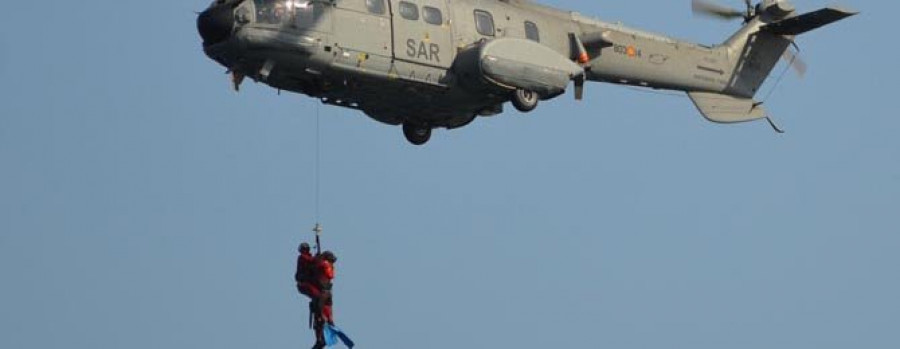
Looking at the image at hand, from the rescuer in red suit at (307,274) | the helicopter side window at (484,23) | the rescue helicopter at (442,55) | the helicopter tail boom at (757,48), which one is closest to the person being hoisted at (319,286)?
the rescuer in red suit at (307,274)

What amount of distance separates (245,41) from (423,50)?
299 cm

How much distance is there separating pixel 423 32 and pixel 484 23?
1.35 metres

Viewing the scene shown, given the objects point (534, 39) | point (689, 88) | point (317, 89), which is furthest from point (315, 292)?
point (689, 88)

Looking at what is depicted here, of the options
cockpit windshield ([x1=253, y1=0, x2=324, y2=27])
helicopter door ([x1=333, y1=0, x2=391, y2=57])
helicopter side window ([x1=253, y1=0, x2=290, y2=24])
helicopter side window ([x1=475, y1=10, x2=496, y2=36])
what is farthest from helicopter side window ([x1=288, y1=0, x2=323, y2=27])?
helicopter side window ([x1=475, y1=10, x2=496, y2=36])

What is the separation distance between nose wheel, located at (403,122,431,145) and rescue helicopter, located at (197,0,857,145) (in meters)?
0.02

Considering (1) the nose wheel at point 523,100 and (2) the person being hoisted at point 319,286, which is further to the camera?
(1) the nose wheel at point 523,100

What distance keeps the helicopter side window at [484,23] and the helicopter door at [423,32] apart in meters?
0.61

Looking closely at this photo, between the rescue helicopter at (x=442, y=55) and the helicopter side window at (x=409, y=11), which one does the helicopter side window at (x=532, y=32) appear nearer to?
the rescue helicopter at (x=442, y=55)

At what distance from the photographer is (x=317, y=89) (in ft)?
107

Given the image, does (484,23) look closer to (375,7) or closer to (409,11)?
(409,11)

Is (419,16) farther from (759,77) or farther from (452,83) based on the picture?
(759,77)

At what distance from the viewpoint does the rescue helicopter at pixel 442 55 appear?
104 ft

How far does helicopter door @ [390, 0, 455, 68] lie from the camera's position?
32.8m

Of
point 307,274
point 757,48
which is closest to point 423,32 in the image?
point 307,274
